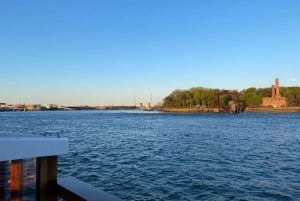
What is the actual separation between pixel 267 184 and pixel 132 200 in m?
6.36

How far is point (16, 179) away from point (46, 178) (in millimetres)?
320

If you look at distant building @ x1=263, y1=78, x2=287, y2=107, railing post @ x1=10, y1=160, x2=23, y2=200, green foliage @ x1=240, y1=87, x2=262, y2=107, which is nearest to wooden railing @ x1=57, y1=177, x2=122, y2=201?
railing post @ x1=10, y1=160, x2=23, y2=200

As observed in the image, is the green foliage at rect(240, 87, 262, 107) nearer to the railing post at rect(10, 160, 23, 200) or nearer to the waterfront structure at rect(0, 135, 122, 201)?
the waterfront structure at rect(0, 135, 122, 201)

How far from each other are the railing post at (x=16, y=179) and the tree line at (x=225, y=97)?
18305cm

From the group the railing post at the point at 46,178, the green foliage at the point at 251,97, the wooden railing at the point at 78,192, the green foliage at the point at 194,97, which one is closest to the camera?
the wooden railing at the point at 78,192

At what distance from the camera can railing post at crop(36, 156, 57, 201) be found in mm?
3364

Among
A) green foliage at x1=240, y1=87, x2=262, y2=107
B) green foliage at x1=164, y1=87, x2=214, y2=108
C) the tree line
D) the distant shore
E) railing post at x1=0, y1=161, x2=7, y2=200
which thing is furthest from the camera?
green foliage at x1=164, y1=87, x2=214, y2=108

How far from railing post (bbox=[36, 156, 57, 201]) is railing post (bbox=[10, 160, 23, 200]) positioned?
0.59ft

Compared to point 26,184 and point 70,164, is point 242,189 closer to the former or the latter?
point 70,164

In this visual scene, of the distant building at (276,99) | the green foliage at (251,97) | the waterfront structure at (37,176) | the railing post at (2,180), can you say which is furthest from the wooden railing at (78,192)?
the green foliage at (251,97)

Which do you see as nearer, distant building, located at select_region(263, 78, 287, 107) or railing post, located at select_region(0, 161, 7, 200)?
railing post, located at select_region(0, 161, 7, 200)

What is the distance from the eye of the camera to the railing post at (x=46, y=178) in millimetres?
3364

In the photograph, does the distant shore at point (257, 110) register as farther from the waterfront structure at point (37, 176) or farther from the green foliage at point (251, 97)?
the waterfront structure at point (37, 176)

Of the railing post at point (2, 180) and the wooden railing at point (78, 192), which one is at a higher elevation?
the railing post at point (2, 180)
